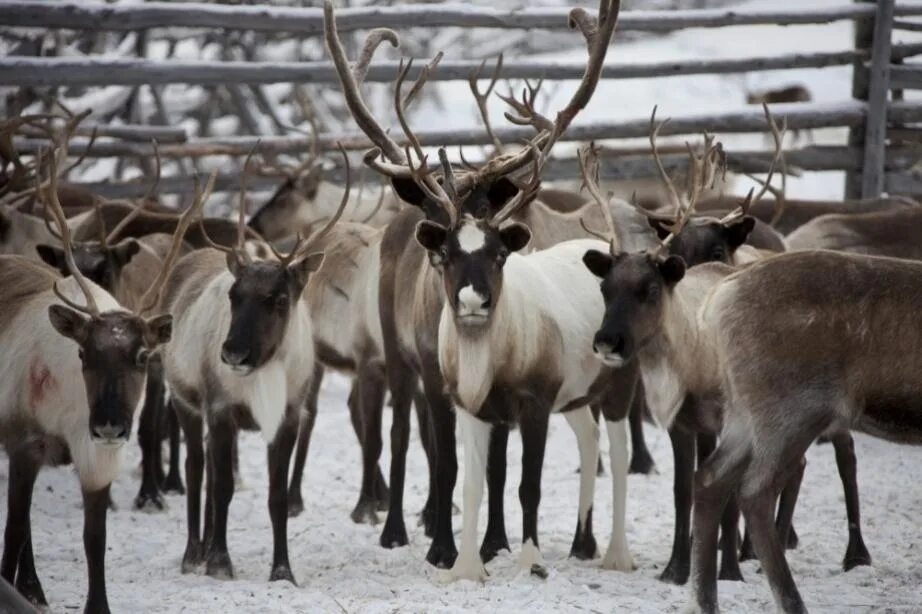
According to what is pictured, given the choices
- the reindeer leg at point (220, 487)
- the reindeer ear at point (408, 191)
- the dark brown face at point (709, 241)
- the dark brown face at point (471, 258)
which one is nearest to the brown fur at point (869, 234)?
the dark brown face at point (709, 241)

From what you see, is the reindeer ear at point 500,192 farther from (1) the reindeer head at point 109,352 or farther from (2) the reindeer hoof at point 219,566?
(2) the reindeer hoof at point 219,566

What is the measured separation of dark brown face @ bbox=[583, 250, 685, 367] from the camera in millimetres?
5898

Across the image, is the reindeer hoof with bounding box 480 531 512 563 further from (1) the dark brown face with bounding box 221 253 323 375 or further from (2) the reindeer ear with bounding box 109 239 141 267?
(2) the reindeer ear with bounding box 109 239 141 267

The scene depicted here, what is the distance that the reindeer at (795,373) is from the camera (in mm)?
5246

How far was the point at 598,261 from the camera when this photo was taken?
605 centimetres

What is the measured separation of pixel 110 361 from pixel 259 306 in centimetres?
98

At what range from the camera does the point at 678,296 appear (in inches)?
243

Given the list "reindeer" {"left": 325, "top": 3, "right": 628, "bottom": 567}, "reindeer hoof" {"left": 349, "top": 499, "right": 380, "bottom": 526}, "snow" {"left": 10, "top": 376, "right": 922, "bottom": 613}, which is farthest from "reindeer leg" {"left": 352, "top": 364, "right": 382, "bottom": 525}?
"reindeer" {"left": 325, "top": 3, "right": 628, "bottom": 567}

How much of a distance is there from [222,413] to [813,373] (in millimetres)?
2654

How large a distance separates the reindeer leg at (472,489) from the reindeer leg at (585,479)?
697 millimetres

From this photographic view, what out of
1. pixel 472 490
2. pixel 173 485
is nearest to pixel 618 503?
pixel 472 490

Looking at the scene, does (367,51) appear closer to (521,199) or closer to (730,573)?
(521,199)

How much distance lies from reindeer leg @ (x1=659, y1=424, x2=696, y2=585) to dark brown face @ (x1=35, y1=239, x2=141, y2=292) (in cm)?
309

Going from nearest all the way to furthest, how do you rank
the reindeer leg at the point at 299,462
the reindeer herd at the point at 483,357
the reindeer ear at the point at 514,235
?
the reindeer herd at the point at 483,357, the reindeer ear at the point at 514,235, the reindeer leg at the point at 299,462
